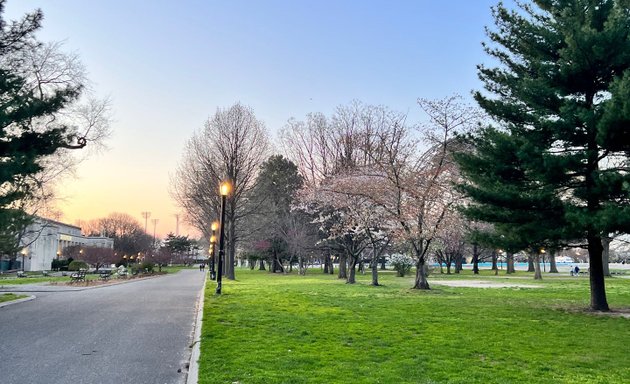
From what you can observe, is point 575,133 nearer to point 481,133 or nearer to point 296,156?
point 481,133

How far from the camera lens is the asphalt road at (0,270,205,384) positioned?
256 inches

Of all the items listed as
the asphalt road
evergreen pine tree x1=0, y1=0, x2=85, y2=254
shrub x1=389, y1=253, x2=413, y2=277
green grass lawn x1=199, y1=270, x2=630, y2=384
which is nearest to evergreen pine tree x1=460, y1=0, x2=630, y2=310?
green grass lawn x1=199, y1=270, x2=630, y2=384

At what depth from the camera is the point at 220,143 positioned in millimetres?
35500

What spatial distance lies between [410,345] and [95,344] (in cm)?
542

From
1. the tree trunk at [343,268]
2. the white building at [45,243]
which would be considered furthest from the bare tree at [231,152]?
the white building at [45,243]

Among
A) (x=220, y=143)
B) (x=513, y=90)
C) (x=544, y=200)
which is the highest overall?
(x=220, y=143)

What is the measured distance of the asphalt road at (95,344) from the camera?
6.50m

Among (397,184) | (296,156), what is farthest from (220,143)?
(397,184)

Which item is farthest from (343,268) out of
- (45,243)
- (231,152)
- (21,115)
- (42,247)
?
(45,243)

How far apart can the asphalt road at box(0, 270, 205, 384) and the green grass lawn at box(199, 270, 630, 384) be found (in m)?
0.61

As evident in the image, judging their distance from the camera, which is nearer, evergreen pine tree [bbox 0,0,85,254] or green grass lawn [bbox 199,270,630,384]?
green grass lawn [bbox 199,270,630,384]

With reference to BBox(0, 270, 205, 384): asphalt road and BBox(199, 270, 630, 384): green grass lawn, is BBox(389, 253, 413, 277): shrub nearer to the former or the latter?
BBox(199, 270, 630, 384): green grass lawn

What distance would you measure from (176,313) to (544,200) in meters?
10.4

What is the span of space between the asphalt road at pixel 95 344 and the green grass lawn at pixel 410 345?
611 mm
